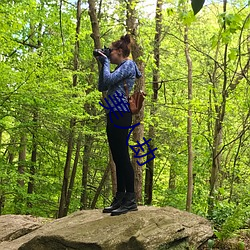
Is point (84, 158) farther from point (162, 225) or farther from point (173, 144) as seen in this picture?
point (162, 225)

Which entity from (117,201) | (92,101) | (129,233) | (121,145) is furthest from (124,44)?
(92,101)

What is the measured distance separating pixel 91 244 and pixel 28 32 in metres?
9.92

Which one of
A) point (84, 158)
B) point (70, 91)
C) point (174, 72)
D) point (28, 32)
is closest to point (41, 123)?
point (70, 91)

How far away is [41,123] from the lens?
386 inches

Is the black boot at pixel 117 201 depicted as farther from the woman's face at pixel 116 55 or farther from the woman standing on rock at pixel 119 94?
the woman's face at pixel 116 55

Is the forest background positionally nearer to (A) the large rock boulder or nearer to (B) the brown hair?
(A) the large rock boulder

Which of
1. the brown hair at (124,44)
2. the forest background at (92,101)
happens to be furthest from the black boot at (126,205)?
the brown hair at (124,44)

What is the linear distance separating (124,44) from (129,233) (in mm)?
2005

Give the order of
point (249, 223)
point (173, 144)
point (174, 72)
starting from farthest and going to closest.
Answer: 1. point (174, 72)
2. point (173, 144)
3. point (249, 223)

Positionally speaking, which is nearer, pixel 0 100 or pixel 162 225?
pixel 162 225

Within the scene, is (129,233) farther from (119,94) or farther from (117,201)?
(119,94)

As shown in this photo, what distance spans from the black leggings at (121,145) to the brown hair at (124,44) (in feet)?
2.25

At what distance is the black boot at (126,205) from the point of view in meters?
4.09

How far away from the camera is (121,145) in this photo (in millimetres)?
3887
